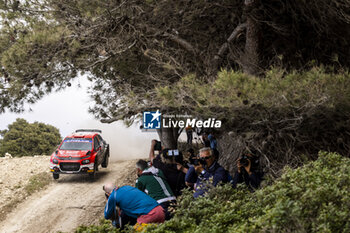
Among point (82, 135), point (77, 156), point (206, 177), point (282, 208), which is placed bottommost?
point (77, 156)

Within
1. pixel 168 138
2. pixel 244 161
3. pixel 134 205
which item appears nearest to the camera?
pixel 134 205

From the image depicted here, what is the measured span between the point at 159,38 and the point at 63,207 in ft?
22.6

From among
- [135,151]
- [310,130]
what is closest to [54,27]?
[310,130]

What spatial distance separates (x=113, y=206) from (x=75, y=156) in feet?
35.1

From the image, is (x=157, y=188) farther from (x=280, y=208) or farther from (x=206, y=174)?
(x=280, y=208)

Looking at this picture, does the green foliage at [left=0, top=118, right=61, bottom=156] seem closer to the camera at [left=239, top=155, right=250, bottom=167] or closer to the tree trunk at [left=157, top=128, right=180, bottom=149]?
the tree trunk at [left=157, top=128, right=180, bottom=149]

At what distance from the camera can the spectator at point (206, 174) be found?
711 cm

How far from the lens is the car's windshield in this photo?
55.9 feet

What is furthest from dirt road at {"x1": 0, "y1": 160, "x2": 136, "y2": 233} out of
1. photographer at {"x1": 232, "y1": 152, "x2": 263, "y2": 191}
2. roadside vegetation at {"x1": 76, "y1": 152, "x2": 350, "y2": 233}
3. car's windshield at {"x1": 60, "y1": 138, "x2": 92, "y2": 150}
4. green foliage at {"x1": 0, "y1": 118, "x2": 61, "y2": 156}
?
green foliage at {"x1": 0, "y1": 118, "x2": 61, "y2": 156}

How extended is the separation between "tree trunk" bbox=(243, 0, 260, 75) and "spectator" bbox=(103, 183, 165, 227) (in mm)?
6488

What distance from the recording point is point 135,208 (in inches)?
246

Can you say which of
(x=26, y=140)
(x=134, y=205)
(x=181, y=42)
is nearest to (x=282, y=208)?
(x=134, y=205)

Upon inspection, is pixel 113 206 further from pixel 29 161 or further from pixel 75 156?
pixel 29 161

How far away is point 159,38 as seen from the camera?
44.7ft
